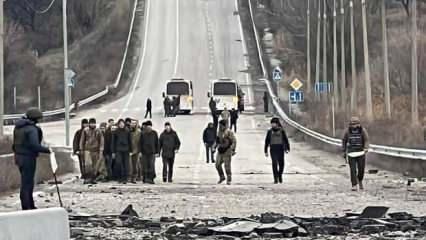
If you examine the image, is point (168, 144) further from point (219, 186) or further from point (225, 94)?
point (225, 94)

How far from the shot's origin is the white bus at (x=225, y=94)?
66944 millimetres

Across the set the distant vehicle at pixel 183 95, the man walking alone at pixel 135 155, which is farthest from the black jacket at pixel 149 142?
the distant vehicle at pixel 183 95

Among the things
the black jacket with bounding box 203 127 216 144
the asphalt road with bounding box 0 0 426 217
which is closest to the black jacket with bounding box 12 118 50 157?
the asphalt road with bounding box 0 0 426 217

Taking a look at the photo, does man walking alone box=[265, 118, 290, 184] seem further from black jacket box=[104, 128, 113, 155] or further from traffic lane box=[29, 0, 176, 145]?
traffic lane box=[29, 0, 176, 145]

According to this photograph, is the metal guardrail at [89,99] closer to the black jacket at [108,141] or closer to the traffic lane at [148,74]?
the traffic lane at [148,74]

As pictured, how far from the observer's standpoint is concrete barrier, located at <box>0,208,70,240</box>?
10734mm

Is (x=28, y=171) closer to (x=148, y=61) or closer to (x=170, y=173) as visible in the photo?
(x=170, y=173)

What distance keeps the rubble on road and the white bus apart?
48.8 m

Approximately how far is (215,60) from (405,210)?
7497 cm

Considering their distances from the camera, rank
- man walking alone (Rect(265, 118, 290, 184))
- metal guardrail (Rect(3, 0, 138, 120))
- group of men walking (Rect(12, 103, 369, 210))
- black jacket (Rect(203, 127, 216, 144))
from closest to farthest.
Result: man walking alone (Rect(265, 118, 290, 184))
group of men walking (Rect(12, 103, 369, 210))
black jacket (Rect(203, 127, 216, 144))
metal guardrail (Rect(3, 0, 138, 120))

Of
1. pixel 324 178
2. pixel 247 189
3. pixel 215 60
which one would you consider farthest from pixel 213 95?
pixel 247 189

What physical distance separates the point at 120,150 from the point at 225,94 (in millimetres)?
39367

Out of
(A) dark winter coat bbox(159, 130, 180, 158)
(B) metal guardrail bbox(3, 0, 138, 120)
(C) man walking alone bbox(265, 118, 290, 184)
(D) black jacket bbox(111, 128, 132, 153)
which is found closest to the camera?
(C) man walking alone bbox(265, 118, 290, 184)

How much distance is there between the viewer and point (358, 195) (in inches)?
928
